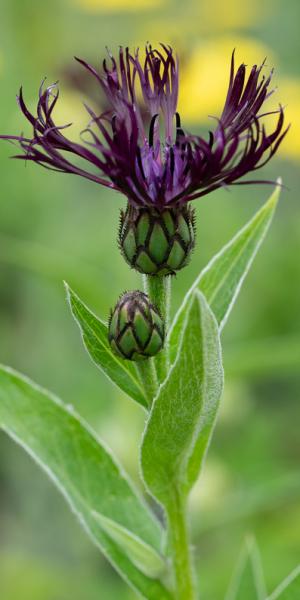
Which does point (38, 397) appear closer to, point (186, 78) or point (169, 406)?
point (169, 406)

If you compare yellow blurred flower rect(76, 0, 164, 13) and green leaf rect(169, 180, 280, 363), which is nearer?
green leaf rect(169, 180, 280, 363)

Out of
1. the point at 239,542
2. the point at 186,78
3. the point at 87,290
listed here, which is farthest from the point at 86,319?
the point at 186,78

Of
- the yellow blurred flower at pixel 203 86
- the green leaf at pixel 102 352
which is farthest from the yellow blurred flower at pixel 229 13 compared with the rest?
the green leaf at pixel 102 352

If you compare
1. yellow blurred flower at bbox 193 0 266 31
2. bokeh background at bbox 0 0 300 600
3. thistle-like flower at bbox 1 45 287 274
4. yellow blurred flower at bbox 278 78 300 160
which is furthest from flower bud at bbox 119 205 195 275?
yellow blurred flower at bbox 193 0 266 31

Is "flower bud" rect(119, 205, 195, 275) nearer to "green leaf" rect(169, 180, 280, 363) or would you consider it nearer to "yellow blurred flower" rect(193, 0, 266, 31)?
"green leaf" rect(169, 180, 280, 363)

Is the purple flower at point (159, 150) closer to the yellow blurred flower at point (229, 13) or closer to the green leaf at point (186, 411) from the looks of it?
the green leaf at point (186, 411)

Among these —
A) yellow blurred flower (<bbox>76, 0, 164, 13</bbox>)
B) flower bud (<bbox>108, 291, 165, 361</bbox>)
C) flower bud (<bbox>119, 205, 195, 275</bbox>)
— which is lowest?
flower bud (<bbox>108, 291, 165, 361</bbox>)

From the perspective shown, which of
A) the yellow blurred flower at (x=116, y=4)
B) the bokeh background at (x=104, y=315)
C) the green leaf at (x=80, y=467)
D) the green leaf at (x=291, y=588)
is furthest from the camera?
the yellow blurred flower at (x=116, y=4)
